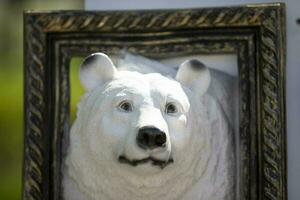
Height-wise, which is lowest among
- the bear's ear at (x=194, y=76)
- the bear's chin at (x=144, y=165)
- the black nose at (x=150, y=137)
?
the bear's chin at (x=144, y=165)

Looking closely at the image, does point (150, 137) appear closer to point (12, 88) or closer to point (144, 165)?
point (144, 165)

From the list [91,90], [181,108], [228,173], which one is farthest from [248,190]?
[91,90]

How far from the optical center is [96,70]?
8.22 feet

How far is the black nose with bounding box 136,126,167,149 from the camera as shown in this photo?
2357mm

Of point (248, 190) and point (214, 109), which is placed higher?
point (214, 109)

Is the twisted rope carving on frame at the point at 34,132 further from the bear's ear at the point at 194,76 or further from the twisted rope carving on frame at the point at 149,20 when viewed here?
the bear's ear at the point at 194,76

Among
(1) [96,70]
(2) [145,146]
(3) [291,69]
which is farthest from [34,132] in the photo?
(3) [291,69]

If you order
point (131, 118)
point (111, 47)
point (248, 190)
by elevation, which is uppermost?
point (111, 47)

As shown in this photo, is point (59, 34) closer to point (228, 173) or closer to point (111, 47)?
point (111, 47)

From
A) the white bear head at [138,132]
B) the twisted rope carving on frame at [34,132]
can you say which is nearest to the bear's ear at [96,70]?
the white bear head at [138,132]

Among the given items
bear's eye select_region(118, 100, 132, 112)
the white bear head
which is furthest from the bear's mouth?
bear's eye select_region(118, 100, 132, 112)

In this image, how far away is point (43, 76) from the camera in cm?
255

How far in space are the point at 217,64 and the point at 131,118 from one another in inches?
10.3

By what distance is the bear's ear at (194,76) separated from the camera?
98.5 inches
